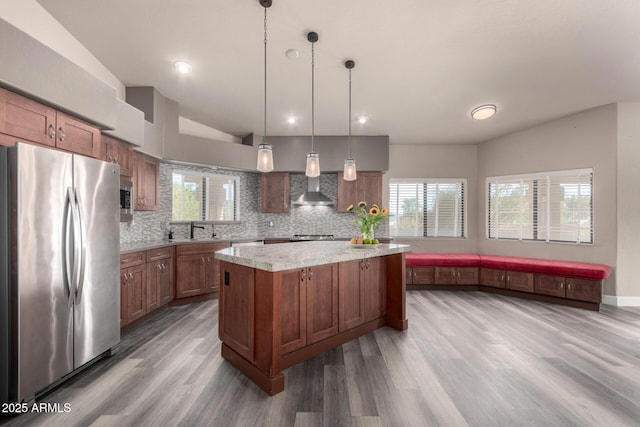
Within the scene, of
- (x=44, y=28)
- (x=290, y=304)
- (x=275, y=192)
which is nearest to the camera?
(x=290, y=304)

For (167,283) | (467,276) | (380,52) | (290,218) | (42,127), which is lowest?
(467,276)

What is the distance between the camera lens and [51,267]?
205 cm

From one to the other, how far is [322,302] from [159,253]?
2478 mm

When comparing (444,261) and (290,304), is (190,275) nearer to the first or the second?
(290,304)

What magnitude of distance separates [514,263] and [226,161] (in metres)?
A: 5.29

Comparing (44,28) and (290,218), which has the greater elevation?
(44,28)

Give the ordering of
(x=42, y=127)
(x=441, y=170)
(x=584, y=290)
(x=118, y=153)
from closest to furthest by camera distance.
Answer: (x=42, y=127) < (x=118, y=153) < (x=584, y=290) < (x=441, y=170)

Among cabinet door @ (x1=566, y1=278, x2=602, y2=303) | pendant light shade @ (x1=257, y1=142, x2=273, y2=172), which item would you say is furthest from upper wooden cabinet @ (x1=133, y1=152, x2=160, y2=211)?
cabinet door @ (x1=566, y1=278, x2=602, y2=303)

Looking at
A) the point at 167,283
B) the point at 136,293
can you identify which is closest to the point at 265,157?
the point at 136,293

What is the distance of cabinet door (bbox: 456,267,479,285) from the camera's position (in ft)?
16.9

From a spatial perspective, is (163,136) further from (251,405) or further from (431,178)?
(431,178)

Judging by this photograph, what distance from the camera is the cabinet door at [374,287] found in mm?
3131

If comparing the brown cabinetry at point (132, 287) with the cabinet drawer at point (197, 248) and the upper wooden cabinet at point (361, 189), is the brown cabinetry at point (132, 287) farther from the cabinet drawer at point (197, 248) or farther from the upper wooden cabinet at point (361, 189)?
the upper wooden cabinet at point (361, 189)

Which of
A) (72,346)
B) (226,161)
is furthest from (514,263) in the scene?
(72,346)
